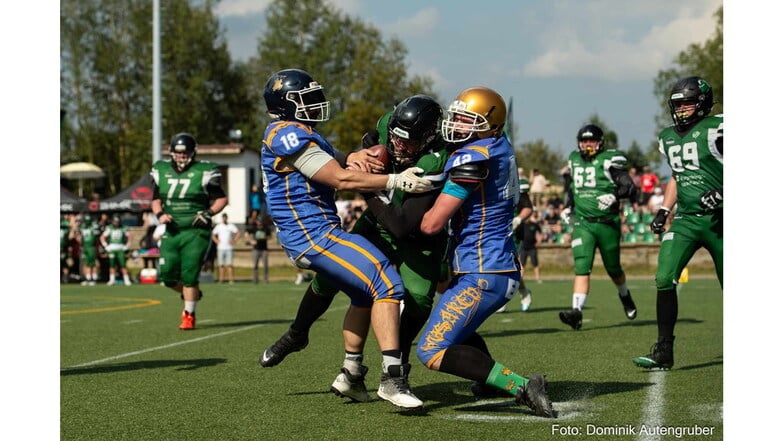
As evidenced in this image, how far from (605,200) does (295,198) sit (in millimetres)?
5271

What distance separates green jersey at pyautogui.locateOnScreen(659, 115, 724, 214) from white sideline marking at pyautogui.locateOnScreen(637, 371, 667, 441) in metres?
1.30

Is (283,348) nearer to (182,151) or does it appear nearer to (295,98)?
(295,98)

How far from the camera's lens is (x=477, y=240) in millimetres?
5340

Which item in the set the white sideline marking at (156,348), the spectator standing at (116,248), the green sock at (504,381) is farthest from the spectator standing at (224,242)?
the green sock at (504,381)

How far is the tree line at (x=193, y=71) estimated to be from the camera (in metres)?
51.0

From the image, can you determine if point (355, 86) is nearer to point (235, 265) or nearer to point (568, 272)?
point (235, 265)

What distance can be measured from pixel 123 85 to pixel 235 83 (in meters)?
6.18

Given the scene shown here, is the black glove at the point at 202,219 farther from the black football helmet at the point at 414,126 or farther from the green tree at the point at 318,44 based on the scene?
the green tree at the point at 318,44

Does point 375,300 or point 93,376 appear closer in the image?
point 375,300

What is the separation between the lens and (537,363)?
24.8 ft

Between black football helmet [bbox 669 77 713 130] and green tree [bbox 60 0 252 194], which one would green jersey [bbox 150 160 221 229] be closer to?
black football helmet [bbox 669 77 713 130]

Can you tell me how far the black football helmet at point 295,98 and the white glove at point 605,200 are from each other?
5077 mm
